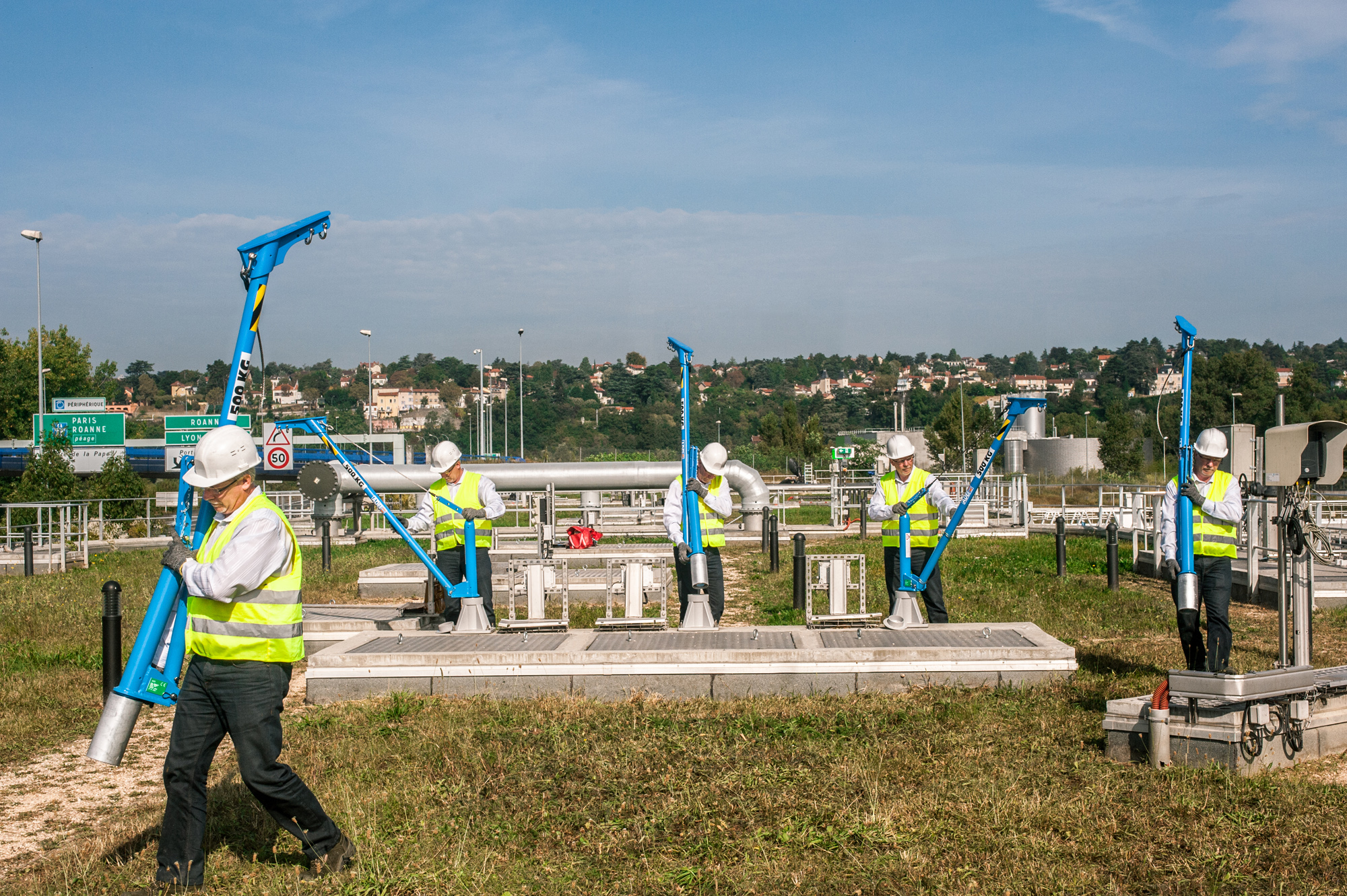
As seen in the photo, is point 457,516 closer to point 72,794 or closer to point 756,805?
point 72,794

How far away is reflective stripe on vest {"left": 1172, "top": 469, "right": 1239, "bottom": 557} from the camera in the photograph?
786 centimetres

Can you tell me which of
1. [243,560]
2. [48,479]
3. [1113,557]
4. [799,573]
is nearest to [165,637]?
[243,560]

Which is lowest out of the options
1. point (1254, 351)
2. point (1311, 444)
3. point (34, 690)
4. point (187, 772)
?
point (34, 690)

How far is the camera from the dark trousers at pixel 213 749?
15.4 feet

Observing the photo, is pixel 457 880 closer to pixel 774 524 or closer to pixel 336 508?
pixel 774 524

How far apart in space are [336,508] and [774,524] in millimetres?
13080

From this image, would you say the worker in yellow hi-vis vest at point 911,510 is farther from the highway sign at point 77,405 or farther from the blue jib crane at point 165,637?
the highway sign at point 77,405

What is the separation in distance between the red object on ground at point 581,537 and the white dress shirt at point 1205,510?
14.4m

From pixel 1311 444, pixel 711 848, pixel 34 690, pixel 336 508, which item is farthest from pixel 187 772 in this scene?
pixel 336 508

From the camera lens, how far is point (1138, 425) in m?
72.4

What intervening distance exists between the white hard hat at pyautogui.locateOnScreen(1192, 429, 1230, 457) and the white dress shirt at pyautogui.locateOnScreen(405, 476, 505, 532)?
5.66 metres

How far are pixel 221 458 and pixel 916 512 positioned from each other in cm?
626

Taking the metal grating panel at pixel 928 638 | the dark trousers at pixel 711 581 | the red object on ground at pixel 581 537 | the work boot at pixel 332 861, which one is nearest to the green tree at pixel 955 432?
the red object on ground at pixel 581 537

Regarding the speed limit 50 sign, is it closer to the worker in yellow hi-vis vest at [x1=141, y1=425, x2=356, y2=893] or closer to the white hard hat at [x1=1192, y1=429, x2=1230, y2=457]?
the worker in yellow hi-vis vest at [x1=141, y1=425, x2=356, y2=893]
